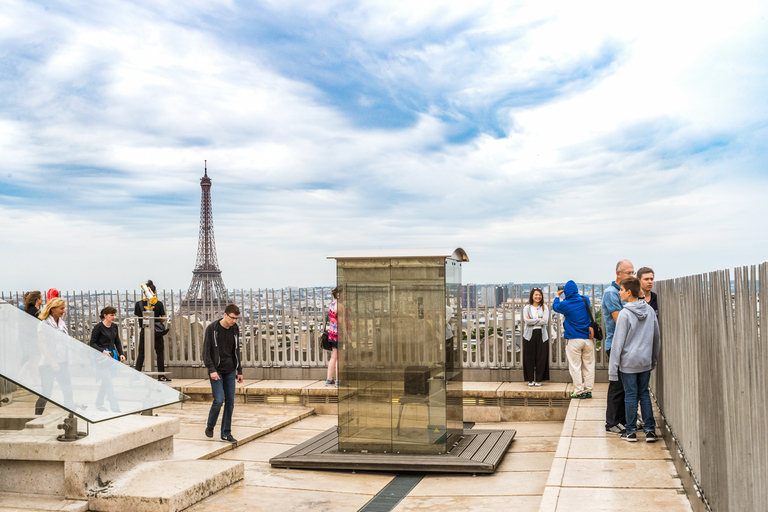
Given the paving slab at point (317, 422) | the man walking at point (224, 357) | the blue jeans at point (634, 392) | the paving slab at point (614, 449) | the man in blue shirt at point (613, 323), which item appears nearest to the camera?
the paving slab at point (614, 449)

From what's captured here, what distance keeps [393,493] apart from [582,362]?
Result: 461cm

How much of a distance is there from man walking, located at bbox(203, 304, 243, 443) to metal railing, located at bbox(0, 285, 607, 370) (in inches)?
169

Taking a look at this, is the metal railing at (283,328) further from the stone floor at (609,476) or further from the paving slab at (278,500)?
the paving slab at (278,500)

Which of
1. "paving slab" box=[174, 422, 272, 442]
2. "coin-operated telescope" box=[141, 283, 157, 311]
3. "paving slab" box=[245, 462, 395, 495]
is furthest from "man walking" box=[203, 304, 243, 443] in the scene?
"coin-operated telescope" box=[141, 283, 157, 311]

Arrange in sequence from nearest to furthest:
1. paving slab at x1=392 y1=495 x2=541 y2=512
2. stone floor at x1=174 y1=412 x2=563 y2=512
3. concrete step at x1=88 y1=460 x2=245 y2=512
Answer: concrete step at x1=88 y1=460 x2=245 y2=512, paving slab at x1=392 y1=495 x2=541 y2=512, stone floor at x1=174 y1=412 x2=563 y2=512

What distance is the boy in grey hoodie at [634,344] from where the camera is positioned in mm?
6922

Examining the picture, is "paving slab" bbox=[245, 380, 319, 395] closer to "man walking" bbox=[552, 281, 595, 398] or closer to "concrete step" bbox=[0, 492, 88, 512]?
"man walking" bbox=[552, 281, 595, 398]

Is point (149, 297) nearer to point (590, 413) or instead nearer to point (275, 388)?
point (275, 388)

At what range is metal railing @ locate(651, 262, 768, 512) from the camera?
116 inches

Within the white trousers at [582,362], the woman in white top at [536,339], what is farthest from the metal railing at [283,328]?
the white trousers at [582,362]

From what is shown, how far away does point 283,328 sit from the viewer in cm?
1373

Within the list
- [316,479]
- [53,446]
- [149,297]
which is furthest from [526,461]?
[149,297]

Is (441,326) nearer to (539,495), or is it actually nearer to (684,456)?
(539,495)

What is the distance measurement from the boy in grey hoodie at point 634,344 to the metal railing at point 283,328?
16.1 ft
